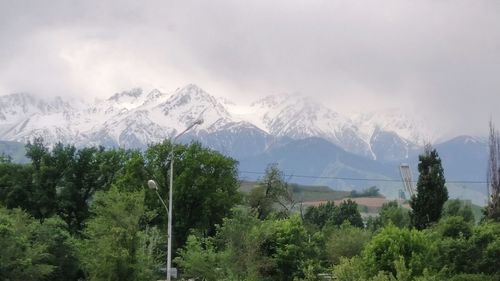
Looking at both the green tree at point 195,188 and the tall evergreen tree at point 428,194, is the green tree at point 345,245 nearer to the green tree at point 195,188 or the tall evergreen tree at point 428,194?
the tall evergreen tree at point 428,194

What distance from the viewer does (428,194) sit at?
51.1m

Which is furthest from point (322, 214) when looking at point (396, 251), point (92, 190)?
point (396, 251)

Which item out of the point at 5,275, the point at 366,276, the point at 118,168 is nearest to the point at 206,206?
the point at 118,168

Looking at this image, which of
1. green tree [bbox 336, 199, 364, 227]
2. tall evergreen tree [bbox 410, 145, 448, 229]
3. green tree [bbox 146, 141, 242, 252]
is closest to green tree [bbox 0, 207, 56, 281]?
green tree [bbox 146, 141, 242, 252]

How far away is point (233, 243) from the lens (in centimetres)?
4109

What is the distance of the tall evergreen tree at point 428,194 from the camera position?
5125 cm

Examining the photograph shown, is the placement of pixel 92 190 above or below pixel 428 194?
above

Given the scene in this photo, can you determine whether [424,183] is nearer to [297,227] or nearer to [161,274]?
[297,227]

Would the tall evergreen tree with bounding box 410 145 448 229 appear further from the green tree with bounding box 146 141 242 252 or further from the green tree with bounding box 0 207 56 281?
the green tree with bounding box 0 207 56 281

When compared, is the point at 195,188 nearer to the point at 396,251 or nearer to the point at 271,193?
the point at 271,193

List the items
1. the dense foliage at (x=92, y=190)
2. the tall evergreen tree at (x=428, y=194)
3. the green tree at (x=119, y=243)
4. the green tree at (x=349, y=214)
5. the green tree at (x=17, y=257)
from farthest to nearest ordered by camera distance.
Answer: the green tree at (x=349, y=214) < the tall evergreen tree at (x=428, y=194) < the dense foliage at (x=92, y=190) < the green tree at (x=17, y=257) < the green tree at (x=119, y=243)

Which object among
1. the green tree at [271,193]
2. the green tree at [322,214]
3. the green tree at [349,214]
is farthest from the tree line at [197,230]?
the green tree at [322,214]

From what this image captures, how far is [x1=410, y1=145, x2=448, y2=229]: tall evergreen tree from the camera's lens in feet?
168

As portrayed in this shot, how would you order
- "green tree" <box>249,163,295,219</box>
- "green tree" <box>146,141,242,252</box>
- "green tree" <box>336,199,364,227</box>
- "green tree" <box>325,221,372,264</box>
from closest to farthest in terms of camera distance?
1. "green tree" <box>325,221,372,264</box>
2. "green tree" <box>146,141,242,252</box>
3. "green tree" <box>249,163,295,219</box>
4. "green tree" <box>336,199,364,227</box>
